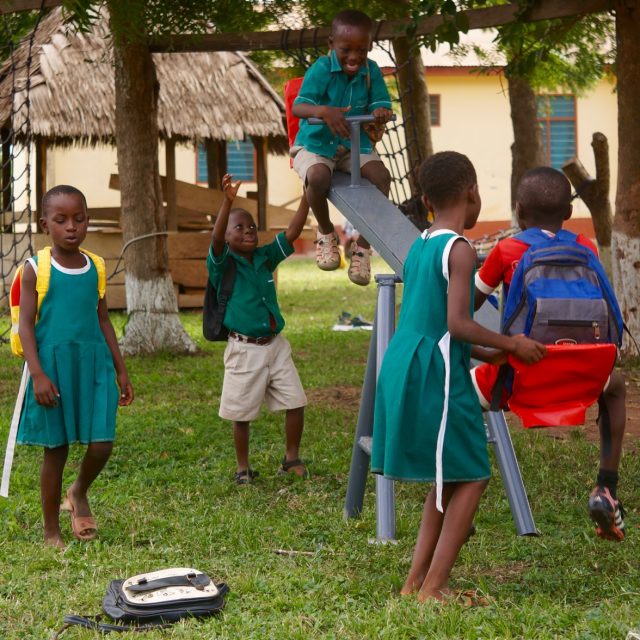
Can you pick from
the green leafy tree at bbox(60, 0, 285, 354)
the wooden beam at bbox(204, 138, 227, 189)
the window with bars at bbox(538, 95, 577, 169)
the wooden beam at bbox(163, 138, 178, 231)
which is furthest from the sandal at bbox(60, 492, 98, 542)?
the window with bars at bbox(538, 95, 577, 169)

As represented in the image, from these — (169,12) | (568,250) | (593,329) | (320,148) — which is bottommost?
(593,329)

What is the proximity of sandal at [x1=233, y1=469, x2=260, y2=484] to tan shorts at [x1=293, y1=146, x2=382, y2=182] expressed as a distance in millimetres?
1508

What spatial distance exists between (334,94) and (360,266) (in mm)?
867

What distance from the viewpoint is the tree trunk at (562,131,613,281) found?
1041cm

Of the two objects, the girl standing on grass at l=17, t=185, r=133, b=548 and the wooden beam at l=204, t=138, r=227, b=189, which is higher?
the wooden beam at l=204, t=138, r=227, b=189

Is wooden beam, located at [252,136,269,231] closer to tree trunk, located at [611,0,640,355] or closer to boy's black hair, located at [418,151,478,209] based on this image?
tree trunk, located at [611,0,640,355]

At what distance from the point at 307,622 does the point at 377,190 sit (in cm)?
257

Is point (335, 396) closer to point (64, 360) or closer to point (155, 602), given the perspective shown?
point (64, 360)

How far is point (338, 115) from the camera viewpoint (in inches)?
217

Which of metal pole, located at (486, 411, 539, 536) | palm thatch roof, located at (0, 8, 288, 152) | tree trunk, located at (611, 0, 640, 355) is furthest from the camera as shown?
palm thatch roof, located at (0, 8, 288, 152)

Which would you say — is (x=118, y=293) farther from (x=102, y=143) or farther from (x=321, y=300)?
(x=321, y=300)

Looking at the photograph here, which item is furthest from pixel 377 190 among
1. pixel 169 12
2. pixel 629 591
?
pixel 169 12

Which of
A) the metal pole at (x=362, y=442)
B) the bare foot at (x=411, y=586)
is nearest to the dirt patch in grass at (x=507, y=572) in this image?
the bare foot at (x=411, y=586)

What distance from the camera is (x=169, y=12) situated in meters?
8.74
